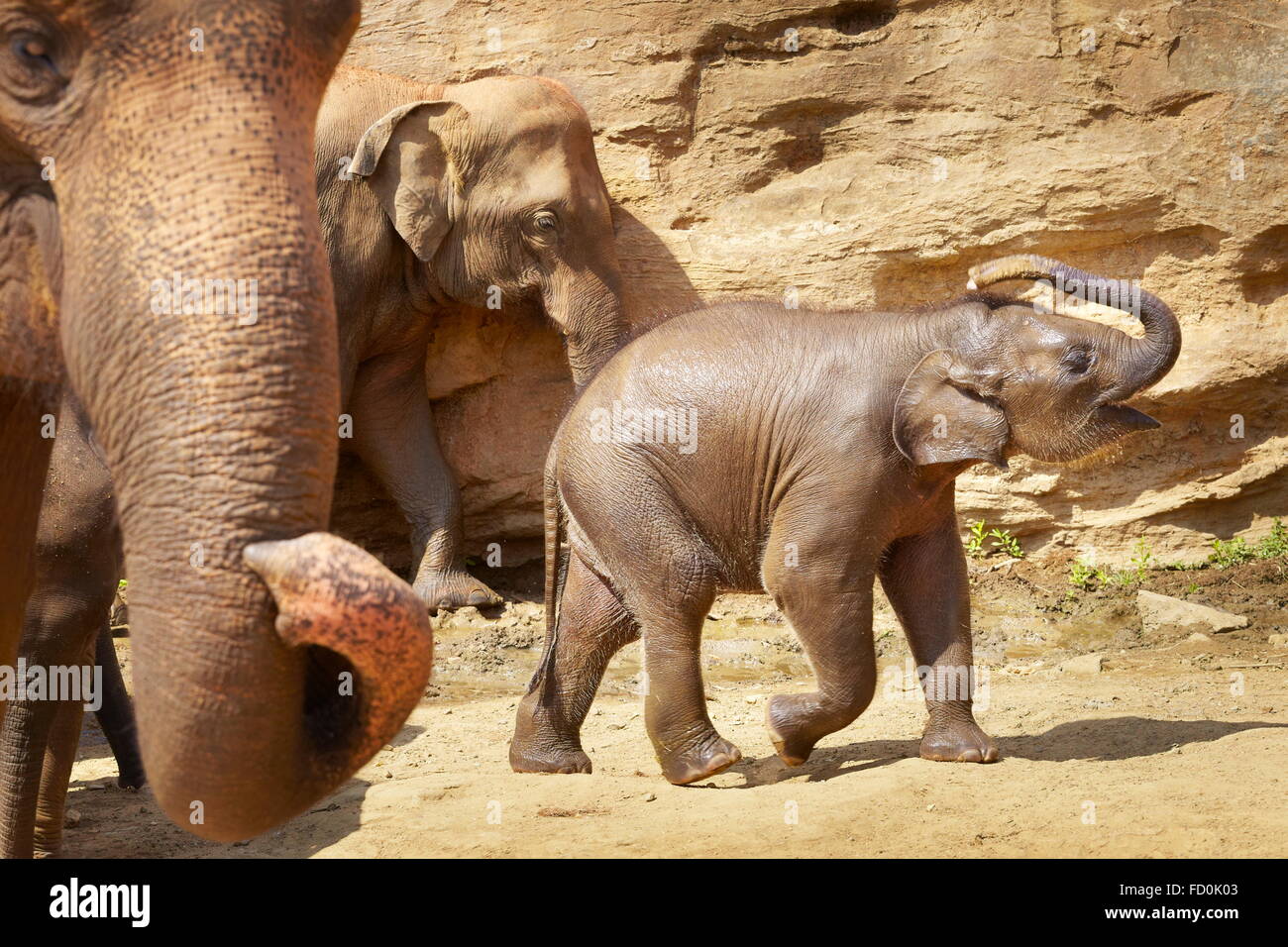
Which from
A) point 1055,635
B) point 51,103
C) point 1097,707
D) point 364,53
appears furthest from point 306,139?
point 364,53

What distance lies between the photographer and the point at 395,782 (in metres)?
5.67

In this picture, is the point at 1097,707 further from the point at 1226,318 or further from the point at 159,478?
the point at 159,478

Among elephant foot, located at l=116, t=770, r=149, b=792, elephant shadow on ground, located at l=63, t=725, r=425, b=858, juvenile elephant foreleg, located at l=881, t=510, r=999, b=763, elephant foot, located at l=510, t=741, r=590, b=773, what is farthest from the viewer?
elephant foot, located at l=116, t=770, r=149, b=792

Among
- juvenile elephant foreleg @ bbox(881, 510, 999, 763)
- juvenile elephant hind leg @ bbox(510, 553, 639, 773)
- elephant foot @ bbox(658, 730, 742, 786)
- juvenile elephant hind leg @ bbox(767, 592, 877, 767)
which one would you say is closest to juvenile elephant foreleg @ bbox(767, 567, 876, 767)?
juvenile elephant hind leg @ bbox(767, 592, 877, 767)

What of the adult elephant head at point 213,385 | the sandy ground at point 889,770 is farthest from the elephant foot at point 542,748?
the adult elephant head at point 213,385

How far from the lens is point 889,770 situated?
535 cm

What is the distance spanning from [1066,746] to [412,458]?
14.6 ft

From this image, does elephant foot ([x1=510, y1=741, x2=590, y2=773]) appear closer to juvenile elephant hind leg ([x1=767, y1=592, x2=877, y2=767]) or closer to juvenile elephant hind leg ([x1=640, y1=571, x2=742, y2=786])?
juvenile elephant hind leg ([x1=640, y1=571, x2=742, y2=786])

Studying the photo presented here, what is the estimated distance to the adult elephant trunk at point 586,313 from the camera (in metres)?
8.23

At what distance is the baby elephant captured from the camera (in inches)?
212

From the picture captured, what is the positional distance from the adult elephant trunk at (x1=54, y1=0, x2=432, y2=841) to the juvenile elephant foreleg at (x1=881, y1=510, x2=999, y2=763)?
12.7 feet

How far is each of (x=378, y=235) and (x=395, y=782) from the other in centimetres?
391

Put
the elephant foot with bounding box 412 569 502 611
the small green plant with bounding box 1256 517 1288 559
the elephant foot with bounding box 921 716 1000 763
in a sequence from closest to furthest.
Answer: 1. the elephant foot with bounding box 921 716 1000 763
2. the small green plant with bounding box 1256 517 1288 559
3. the elephant foot with bounding box 412 569 502 611

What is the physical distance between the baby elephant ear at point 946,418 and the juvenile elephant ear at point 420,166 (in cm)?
381
